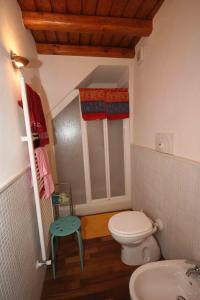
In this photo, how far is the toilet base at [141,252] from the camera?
5.06 feet

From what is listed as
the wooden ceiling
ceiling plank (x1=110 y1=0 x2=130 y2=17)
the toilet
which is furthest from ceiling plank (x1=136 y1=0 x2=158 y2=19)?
the toilet

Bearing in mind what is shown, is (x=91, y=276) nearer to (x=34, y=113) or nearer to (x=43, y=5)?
(x=34, y=113)

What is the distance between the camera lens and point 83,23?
1459mm

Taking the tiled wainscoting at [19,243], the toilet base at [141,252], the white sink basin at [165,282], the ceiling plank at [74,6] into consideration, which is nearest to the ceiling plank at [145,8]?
the ceiling plank at [74,6]

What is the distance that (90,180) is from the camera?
8.04ft

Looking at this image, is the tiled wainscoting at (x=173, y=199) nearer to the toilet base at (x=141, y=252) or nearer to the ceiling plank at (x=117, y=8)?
the toilet base at (x=141, y=252)

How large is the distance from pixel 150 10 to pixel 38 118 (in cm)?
144

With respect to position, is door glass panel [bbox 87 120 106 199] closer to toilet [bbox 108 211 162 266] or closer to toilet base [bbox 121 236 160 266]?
toilet [bbox 108 211 162 266]

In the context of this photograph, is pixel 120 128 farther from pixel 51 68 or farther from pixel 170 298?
pixel 170 298

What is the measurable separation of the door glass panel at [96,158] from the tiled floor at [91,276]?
821 mm

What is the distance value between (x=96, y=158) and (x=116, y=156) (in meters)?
0.32

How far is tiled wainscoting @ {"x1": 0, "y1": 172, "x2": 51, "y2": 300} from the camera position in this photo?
78 centimetres

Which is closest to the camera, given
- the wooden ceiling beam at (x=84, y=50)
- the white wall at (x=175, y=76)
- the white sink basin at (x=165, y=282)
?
the white sink basin at (x=165, y=282)

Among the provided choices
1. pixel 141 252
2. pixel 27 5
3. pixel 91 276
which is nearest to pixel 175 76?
pixel 27 5
